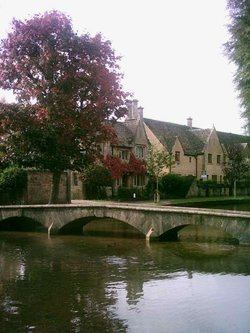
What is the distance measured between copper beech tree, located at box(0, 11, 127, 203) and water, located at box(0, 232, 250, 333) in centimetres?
949

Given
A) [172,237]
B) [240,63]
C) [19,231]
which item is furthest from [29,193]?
[240,63]

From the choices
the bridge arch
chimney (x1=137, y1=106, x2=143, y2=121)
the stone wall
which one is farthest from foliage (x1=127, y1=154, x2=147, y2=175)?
the bridge arch

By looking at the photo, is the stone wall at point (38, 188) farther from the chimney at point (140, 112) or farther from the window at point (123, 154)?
the chimney at point (140, 112)

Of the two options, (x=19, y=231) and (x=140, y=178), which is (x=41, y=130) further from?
(x=140, y=178)

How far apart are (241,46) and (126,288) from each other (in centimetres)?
1708

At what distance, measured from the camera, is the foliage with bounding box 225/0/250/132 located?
2598cm

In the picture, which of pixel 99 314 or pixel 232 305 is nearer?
pixel 99 314

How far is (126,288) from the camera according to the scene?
14742mm

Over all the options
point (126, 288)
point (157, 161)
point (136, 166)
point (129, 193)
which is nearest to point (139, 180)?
point (136, 166)

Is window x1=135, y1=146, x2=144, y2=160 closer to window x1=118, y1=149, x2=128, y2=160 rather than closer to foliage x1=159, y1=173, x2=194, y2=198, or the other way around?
window x1=118, y1=149, x2=128, y2=160

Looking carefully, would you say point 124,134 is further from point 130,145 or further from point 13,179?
point 13,179

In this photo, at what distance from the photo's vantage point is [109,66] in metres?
33.7

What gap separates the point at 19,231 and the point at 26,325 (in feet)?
71.5

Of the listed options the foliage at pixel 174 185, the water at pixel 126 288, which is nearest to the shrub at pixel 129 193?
the foliage at pixel 174 185
